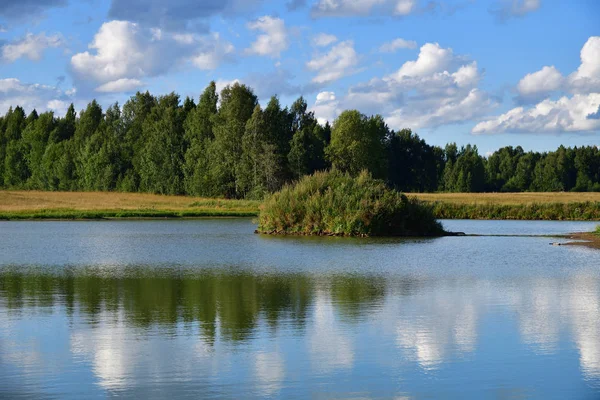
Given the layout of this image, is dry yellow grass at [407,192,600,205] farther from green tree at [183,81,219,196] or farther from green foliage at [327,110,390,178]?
green tree at [183,81,219,196]

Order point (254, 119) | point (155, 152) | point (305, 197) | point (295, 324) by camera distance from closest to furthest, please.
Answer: point (295, 324)
point (305, 197)
point (254, 119)
point (155, 152)

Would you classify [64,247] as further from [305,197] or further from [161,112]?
[161,112]

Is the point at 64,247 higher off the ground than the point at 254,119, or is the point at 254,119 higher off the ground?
the point at 254,119

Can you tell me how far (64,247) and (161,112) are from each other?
63709 mm

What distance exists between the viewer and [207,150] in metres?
80.7

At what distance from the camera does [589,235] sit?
38.7 m

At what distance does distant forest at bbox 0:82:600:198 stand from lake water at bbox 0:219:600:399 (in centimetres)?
4956

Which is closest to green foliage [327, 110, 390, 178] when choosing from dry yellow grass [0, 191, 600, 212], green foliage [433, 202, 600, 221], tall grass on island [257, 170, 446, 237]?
dry yellow grass [0, 191, 600, 212]

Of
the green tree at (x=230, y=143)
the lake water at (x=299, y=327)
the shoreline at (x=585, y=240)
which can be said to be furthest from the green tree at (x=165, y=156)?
the lake water at (x=299, y=327)

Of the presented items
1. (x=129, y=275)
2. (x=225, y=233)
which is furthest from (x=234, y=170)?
(x=129, y=275)

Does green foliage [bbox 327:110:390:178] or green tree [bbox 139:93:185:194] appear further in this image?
green foliage [bbox 327:110:390:178]

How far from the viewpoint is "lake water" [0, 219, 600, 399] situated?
10.0m

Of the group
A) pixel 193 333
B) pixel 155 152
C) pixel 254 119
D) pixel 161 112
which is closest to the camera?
pixel 193 333

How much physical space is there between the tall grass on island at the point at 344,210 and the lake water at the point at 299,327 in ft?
38.0
